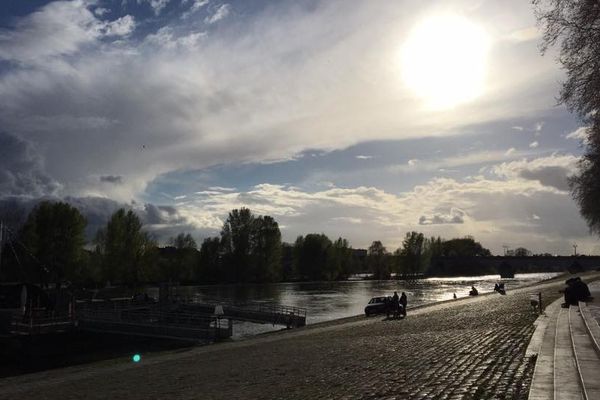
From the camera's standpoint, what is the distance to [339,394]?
11.2 meters

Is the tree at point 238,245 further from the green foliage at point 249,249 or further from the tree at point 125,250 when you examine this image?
the tree at point 125,250

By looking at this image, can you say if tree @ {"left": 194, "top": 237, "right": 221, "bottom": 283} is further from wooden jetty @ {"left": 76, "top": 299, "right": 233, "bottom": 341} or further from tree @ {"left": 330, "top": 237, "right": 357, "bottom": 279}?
wooden jetty @ {"left": 76, "top": 299, "right": 233, "bottom": 341}

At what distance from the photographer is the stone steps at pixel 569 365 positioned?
9.06 m

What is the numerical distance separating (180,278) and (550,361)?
137880 millimetres

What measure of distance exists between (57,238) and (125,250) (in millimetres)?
18628

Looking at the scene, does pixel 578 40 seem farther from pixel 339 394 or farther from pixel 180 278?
pixel 180 278

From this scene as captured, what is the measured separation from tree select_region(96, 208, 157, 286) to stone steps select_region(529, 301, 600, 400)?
10001 cm

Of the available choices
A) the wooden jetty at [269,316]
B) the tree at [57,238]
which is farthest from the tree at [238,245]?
the wooden jetty at [269,316]

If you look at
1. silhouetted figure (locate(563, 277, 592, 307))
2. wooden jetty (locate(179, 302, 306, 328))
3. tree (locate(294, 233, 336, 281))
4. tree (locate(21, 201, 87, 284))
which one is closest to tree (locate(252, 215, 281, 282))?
tree (locate(294, 233, 336, 281))

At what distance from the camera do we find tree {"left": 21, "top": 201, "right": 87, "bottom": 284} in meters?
89.2

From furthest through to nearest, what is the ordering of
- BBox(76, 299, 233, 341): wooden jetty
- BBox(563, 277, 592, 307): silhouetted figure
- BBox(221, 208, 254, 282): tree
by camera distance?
BBox(221, 208, 254, 282): tree → BBox(76, 299, 233, 341): wooden jetty → BBox(563, 277, 592, 307): silhouetted figure

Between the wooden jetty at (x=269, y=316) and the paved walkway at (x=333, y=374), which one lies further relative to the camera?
the wooden jetty at (x=269, y=316)

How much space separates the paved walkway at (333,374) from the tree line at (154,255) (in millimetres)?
45957

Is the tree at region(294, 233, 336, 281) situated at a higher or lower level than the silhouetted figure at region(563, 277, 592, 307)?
higher
